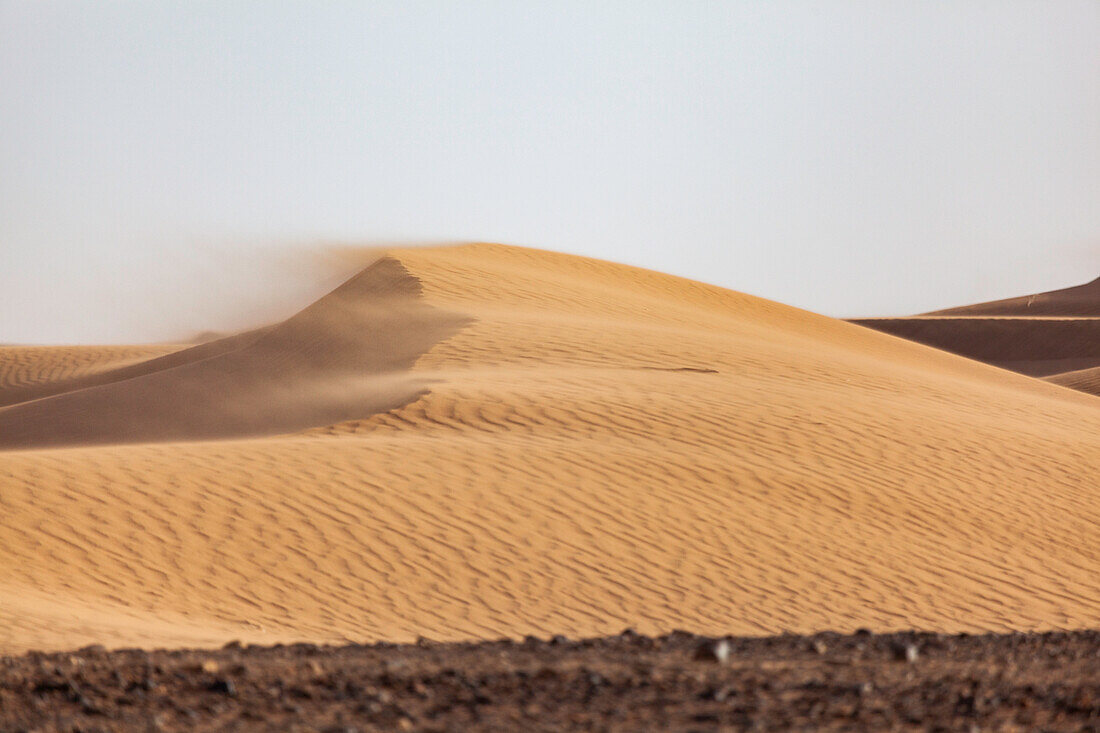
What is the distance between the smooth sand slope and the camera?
8.41 meters

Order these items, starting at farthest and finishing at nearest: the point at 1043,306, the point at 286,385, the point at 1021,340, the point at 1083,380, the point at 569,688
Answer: the point at 1043,306 < the point at 1021,340 < the point at 1083,380 < the point at 286,385 < the point at 569,688

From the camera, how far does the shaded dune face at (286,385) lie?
15713 millimetres

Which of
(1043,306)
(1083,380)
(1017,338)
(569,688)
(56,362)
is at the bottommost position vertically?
(569,688)

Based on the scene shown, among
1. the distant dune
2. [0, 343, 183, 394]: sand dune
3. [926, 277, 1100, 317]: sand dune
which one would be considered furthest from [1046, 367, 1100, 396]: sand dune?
[926, 277, 1100, 317]: sand dune

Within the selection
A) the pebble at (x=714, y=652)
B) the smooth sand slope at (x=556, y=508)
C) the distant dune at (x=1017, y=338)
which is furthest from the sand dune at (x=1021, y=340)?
the pebble at (x=714, y=652)

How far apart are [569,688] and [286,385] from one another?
47.2ft

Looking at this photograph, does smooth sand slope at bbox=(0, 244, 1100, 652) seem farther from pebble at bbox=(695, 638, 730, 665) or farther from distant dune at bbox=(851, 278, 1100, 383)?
distant dune at bbox=(851, 278, 1100, 383)

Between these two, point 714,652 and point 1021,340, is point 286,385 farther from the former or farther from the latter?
point 1021,340

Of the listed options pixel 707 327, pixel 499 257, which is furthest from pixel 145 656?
pixel 499 257

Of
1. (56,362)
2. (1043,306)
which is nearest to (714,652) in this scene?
(56,362)

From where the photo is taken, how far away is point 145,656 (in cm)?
534

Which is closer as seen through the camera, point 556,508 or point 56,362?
point 556,508

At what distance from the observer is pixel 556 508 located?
10.4 m

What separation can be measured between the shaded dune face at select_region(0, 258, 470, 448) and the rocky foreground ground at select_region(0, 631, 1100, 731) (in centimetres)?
891
